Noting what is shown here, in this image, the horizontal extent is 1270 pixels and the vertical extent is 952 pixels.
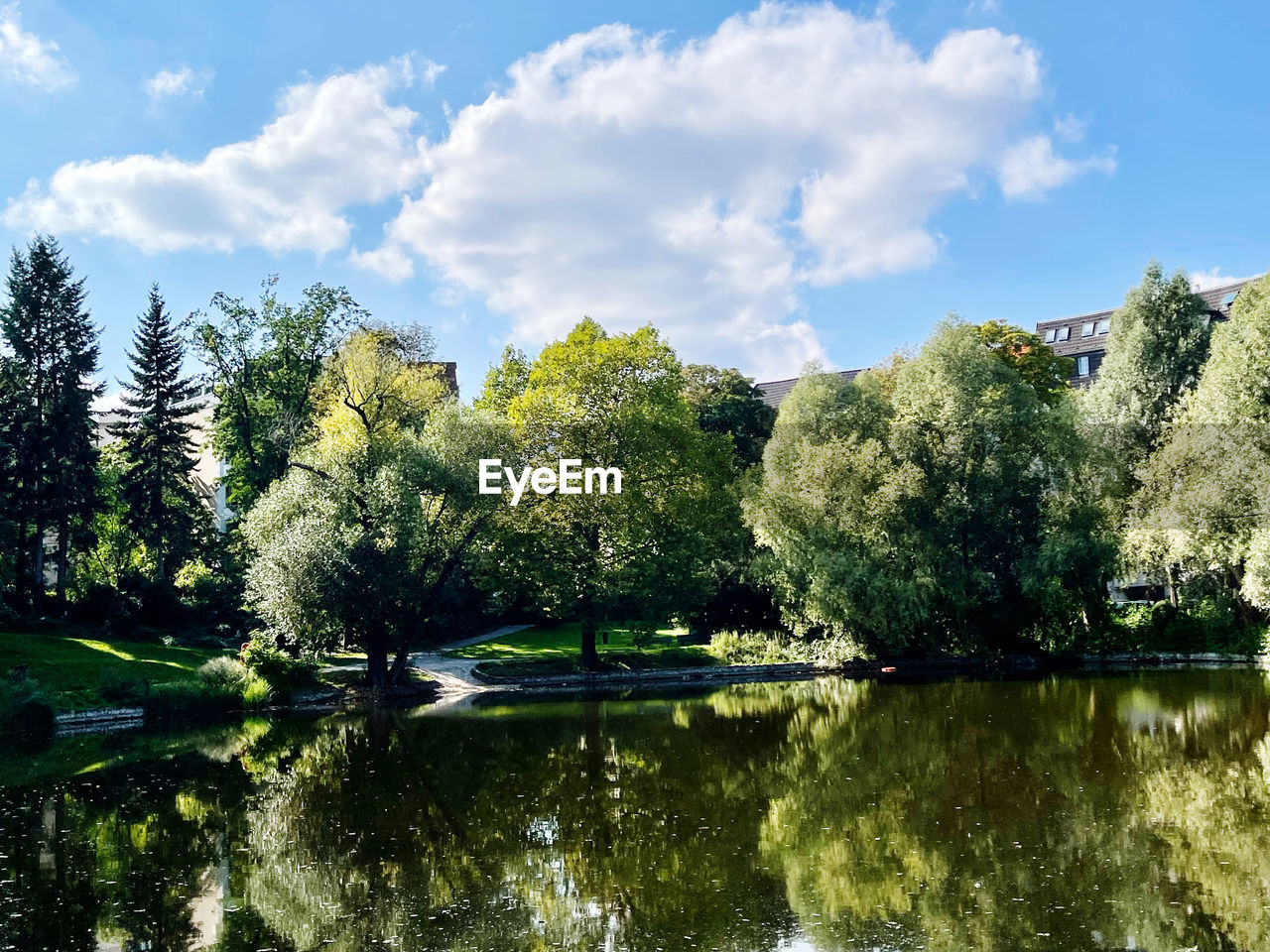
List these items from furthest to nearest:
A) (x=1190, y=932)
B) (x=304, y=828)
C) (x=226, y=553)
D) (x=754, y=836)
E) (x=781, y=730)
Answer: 1. (x=226, y=553)
2. (x=781, y=730)
3. (x=304, y=828)
4. (x=754, y=836)
5. (x=1190, y=932)

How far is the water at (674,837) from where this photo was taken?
33.9ft

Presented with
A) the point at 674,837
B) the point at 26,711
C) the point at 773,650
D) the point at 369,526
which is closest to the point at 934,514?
the point at 773,650

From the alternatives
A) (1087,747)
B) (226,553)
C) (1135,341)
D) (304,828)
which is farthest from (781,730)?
(226,553)

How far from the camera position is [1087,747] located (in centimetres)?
1922

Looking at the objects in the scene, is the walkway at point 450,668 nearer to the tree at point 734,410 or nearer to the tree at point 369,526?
the tree at point 369,526

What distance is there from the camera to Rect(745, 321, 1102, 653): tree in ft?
120

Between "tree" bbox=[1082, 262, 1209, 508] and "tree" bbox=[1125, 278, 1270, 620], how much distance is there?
170 cm

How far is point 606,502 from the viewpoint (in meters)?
36.9

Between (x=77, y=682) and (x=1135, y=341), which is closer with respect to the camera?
(x=77, y=682)

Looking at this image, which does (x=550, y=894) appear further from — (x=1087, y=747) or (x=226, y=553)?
(x=226, y=553)

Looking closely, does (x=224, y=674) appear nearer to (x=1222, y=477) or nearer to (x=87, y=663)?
(x=87, y=663)

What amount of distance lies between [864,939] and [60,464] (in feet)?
125

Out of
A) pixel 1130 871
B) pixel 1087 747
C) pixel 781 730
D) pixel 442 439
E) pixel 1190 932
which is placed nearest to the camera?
pixel 1190 932

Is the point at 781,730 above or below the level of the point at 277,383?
below
